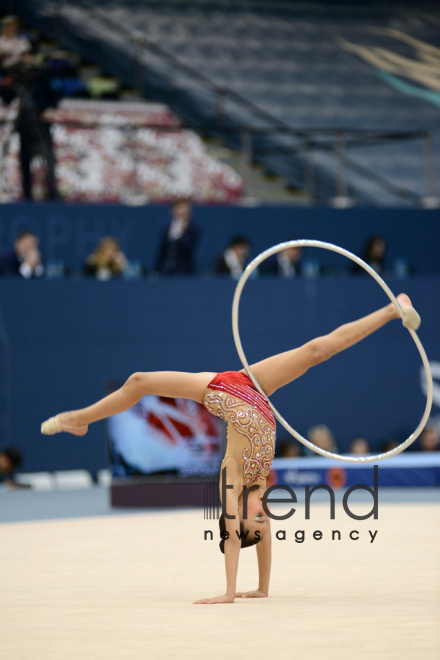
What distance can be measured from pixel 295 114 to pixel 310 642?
12.7 meters

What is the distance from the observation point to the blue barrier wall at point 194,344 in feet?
36.9

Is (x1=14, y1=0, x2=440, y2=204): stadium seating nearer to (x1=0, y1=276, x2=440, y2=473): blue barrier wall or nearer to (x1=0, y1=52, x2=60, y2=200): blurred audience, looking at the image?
(x1=0, y1=52, x2=60, y2=200): blurred audience

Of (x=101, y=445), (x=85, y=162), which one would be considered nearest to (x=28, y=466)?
(x=101, y=445)

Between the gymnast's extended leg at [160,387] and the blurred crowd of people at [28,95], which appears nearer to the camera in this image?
the gymnast's extended leg at [160,387]

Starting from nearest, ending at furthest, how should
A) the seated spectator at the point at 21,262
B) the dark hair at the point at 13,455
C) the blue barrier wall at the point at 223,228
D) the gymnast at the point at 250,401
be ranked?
1. the gymnast at the point at 250,401
2. the dark hair at the point at 13,455
3. the seated spectator at the point at 21,262
4. the blue barrier wall at the point at 223,228

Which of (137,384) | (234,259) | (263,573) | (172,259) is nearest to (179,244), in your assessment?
(172,259)

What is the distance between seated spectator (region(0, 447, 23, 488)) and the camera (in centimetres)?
1077

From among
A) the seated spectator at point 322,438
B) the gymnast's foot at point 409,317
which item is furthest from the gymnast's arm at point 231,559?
the seated spectator at point 322,438

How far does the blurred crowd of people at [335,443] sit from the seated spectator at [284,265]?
1.79 m

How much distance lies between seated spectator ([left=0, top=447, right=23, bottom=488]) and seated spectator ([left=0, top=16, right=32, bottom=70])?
14.9 ft

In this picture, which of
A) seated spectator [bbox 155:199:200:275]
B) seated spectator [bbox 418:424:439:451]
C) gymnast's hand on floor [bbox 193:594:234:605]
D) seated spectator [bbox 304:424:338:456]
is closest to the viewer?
gymnast's hand on floor [bbox 193:594:234:605]

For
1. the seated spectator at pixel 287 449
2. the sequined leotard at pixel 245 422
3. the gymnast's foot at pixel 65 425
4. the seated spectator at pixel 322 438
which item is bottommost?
the seated spectator at pixel 287 449

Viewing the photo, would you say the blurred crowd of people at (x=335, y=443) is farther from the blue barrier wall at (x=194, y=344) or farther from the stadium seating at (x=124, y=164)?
the stadium seating at (x=124, y=164)

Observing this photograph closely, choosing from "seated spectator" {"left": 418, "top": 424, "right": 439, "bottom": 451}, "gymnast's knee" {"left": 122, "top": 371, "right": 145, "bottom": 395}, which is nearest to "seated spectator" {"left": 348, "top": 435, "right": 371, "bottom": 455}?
"seated spectator" {"left": 418, "top": 424, "right": 439, "bottom": 451}
